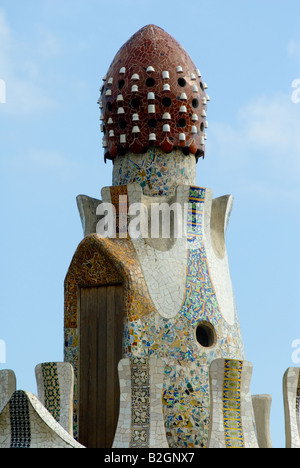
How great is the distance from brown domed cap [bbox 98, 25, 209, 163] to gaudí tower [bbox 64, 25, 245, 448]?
17 millimetres

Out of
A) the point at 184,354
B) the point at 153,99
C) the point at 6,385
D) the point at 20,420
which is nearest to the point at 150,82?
the point at 153,99

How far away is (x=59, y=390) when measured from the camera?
14.0 m

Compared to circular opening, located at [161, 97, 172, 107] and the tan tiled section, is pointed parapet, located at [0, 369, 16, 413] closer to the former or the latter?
the tan tiled section

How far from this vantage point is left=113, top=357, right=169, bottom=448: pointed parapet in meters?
12.8

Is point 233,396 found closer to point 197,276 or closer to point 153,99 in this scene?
point 197,276

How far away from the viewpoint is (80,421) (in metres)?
14.7

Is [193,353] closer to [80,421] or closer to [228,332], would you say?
[228,332]

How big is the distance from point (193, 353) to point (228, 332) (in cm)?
80

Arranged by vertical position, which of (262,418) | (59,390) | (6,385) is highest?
(6,385)

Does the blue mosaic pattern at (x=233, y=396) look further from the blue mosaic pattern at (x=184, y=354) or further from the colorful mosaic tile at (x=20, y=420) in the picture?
the colorful mosaic tile at (x=20, y=420)

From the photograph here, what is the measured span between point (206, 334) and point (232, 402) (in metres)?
1.65

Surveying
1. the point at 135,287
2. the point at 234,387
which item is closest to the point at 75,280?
the point at 135,287

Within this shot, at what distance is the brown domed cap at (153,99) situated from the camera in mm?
15445

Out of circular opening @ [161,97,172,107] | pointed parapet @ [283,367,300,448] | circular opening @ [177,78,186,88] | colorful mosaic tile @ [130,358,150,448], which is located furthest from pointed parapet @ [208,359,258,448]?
circular opening @ [177,78,186,88]
